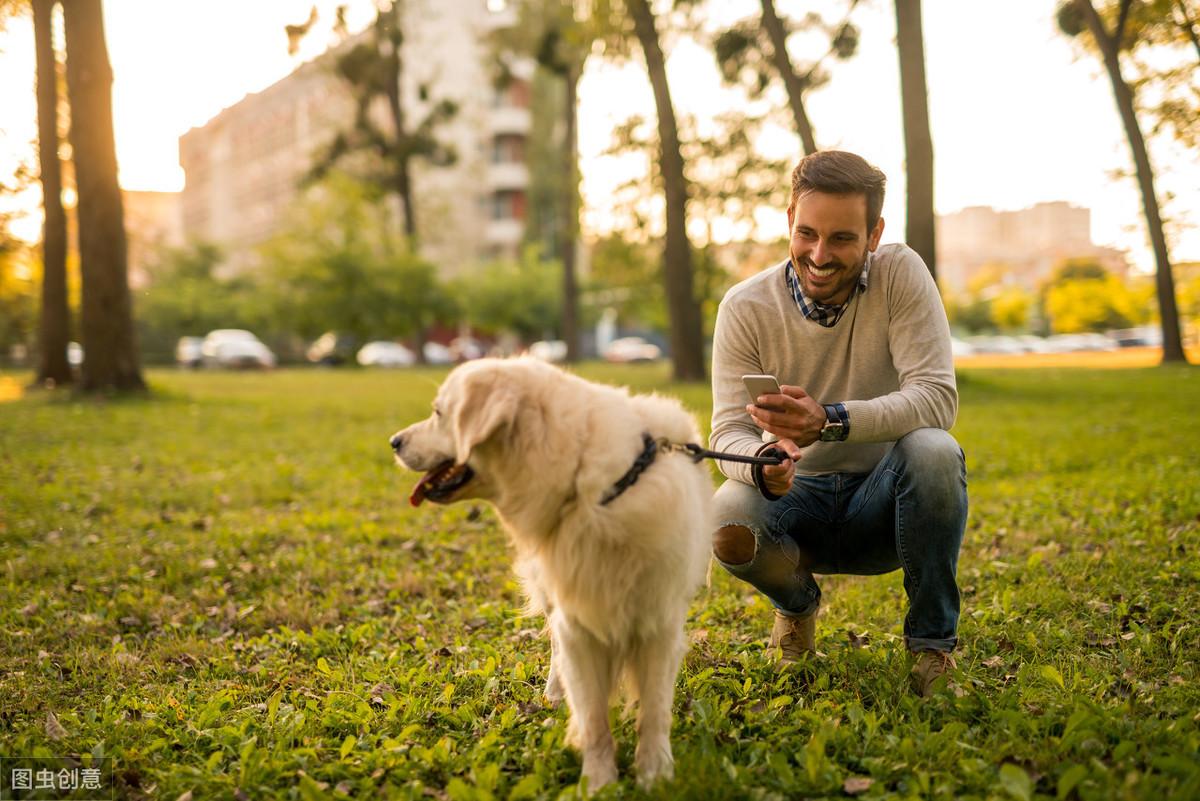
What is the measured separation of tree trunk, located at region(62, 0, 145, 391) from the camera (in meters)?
13.9

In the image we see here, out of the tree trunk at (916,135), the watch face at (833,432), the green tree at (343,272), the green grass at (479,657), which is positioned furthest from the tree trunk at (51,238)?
the watch face at (833,432)

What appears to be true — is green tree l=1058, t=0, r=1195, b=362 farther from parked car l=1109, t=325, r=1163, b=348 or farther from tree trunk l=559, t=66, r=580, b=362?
parked car l=1109, t=325, r=1163, b=348

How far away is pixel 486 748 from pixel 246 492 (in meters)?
5.63

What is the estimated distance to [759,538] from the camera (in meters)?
3.41

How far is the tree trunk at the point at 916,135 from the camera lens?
527 inches

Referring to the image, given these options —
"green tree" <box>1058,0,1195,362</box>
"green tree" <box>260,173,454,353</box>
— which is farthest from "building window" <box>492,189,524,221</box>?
"green tree" <box>1058,0,1195,362</box>

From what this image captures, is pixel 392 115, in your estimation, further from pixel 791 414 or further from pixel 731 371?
pixel 791 414

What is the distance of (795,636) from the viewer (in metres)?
3.77

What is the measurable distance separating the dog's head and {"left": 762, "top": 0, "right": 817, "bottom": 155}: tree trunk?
14.3 meters

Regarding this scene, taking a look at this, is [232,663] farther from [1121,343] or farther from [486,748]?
[1121,343]

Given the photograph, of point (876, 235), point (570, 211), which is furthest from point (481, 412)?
point (570, 211)

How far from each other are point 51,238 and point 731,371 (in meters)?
18.5

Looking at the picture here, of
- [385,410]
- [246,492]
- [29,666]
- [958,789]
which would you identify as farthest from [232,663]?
[385,410]

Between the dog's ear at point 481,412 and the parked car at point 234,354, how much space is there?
36014 mm
